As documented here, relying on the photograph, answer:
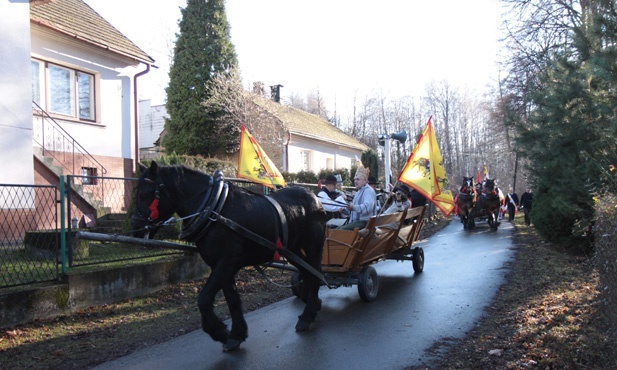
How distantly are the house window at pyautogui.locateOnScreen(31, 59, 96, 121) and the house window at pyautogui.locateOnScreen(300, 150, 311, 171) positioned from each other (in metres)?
16.0

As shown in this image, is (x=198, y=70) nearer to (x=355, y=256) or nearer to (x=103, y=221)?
(x=103, y=221)

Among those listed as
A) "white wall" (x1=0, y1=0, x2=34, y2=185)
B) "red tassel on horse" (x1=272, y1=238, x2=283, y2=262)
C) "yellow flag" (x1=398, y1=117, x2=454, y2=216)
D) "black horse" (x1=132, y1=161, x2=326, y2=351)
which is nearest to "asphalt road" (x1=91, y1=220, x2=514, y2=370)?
"black horse" (x1=132, y1=161, x2=326, y2=351)

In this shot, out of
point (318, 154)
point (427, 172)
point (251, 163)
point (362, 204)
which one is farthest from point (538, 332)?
point (318, 154)

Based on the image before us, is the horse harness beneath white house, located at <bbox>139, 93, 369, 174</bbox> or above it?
beneath

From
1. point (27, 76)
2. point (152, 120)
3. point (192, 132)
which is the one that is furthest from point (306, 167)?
point (27, 76)

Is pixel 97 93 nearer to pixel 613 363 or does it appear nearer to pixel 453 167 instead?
pixel 613 363

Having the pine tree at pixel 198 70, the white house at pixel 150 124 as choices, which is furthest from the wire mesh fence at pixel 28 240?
the white house at pixel 150 124

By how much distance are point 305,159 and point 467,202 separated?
13.1 metres

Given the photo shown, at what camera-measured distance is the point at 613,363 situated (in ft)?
12.0

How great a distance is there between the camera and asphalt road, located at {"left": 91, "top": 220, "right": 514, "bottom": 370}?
4.68m

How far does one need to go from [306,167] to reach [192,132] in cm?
920

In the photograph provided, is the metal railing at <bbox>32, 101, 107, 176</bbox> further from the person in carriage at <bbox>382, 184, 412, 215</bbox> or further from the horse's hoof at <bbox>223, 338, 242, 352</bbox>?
the horse's hoof at <bbox>223, 338, 242, 352</bbox>

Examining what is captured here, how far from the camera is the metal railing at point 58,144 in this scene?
12.2m

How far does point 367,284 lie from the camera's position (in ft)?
22.8
